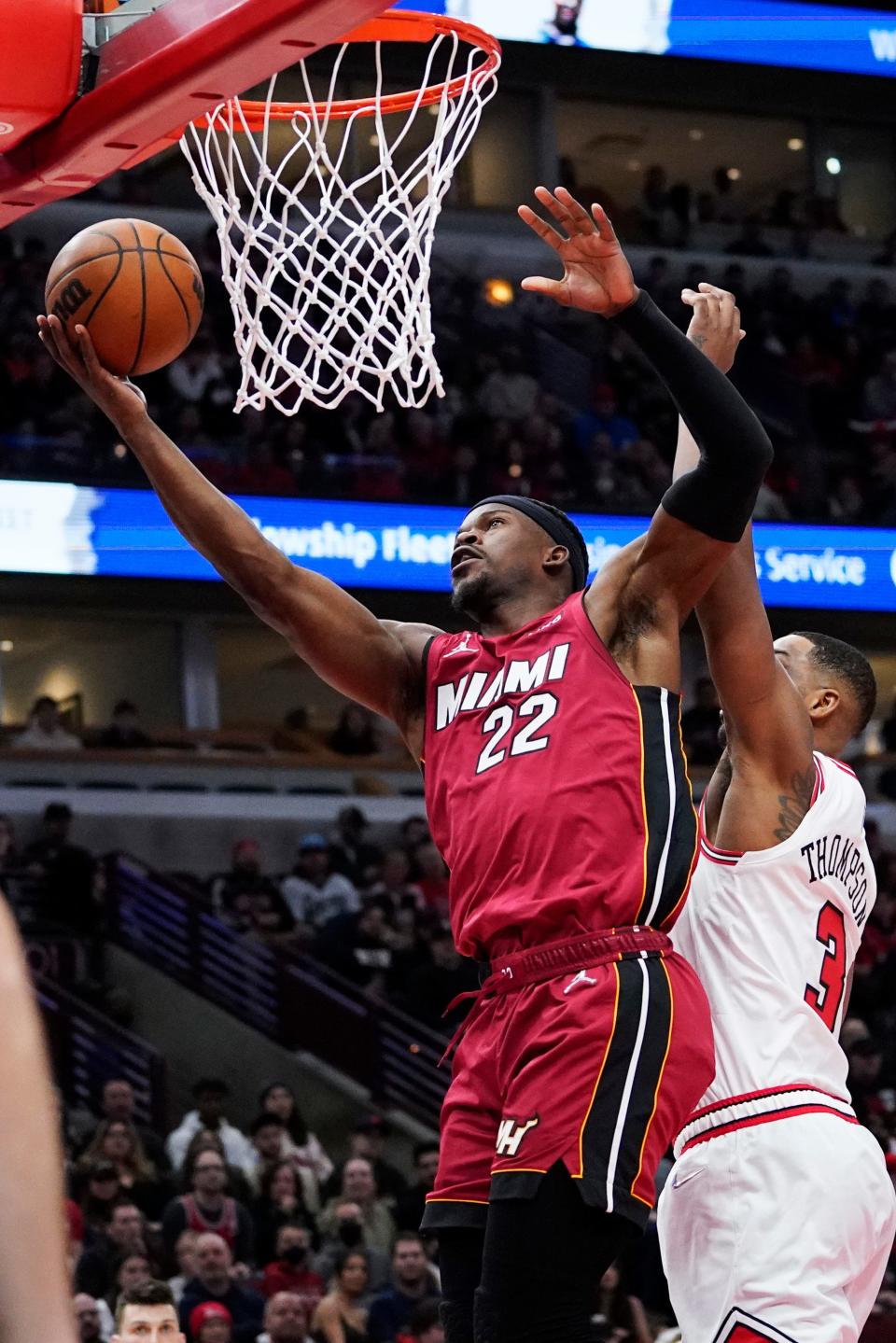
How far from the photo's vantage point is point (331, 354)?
211 inches

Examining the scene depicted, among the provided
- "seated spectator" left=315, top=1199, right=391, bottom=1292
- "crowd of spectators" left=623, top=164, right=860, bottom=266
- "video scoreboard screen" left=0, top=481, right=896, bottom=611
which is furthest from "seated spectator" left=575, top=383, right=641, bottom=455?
"seated spectator" left=315, top=1199, right=391, bottom=1292

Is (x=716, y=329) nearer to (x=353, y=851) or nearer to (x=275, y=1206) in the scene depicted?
(x=275, y=1206)

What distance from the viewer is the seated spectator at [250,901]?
1492cm

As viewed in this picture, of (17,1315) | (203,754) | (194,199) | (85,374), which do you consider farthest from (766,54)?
(17,1315)

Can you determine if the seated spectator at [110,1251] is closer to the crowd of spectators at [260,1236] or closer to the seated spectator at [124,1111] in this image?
the crowd of spectators at [260,1236]

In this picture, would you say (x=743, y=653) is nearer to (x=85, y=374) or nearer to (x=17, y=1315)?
(x=85, y=374)

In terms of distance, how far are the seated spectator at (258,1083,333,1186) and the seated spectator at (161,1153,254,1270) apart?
114cm

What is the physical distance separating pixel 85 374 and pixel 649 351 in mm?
1224

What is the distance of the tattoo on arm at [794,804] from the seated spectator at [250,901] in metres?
10.9

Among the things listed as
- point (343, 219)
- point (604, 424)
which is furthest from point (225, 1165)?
point (604, 424)

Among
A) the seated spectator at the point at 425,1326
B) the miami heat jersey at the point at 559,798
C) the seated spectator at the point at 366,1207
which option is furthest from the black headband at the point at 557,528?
the seated spectator at the point at 366,1207

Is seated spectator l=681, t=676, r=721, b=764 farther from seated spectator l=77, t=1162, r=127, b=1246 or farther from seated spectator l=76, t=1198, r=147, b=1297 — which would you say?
seated spectator l=76, t=1198, r=147, b=1297

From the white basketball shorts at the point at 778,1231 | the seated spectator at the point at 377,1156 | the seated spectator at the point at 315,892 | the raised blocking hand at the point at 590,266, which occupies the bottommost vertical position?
the seated spectator at the point at 377,1156

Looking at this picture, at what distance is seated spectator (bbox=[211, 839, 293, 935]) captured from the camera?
14.9 meters
